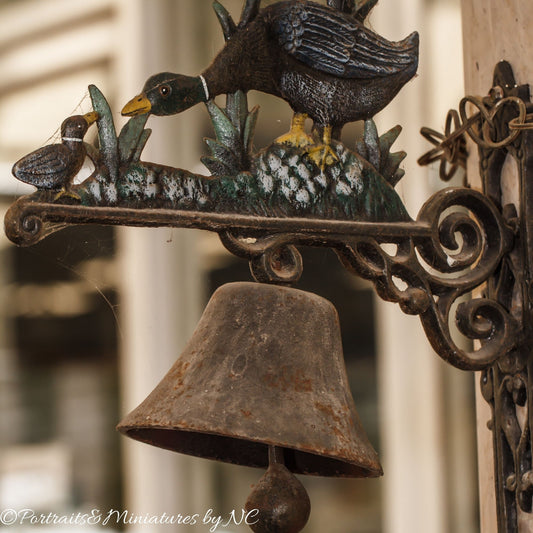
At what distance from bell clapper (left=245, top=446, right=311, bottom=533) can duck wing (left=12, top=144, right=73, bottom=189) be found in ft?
0.98

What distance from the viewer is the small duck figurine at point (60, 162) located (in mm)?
694

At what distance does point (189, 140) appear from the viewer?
5.02 ft

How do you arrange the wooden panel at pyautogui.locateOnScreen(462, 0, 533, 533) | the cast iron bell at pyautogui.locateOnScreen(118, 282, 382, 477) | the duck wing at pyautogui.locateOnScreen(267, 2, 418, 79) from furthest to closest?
the wooden panel at pyautogui.locateOnScreen(462, 0, 533, 533)
the duck wing at pyautogui.locateOnScreen(267, 2, 418, 79)
the cast iron bell at pyautogui.locateOnScreen(118, 282, 382, 477)

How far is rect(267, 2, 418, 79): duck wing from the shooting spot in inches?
31.1

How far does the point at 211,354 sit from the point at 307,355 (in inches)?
3.1

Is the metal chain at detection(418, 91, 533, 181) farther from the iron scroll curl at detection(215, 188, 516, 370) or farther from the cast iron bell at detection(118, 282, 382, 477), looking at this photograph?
the cast iron bell at detection(118, 282, 382, 477)

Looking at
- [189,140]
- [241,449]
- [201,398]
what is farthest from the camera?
[189,140]

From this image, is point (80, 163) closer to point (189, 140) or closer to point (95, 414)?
point (189, 140)

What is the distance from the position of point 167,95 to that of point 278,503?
0.34 metres

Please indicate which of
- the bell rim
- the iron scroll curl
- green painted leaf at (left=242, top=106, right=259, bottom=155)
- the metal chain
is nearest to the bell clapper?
the bell rim

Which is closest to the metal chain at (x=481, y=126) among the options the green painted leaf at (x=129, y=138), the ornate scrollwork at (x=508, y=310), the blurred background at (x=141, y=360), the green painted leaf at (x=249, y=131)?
the ornate scrollwork at (x=508, y=310)

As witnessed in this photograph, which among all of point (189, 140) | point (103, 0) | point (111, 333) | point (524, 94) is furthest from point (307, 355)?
point (103, 0)

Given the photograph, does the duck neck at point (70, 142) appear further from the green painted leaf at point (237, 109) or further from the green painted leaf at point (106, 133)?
the green painted leaf at point (237, 109)

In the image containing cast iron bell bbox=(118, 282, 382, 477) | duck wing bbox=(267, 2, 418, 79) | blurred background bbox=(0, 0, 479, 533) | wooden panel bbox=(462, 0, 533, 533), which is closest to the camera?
cast iron bell bbox=(118, 282, 382, 477)
